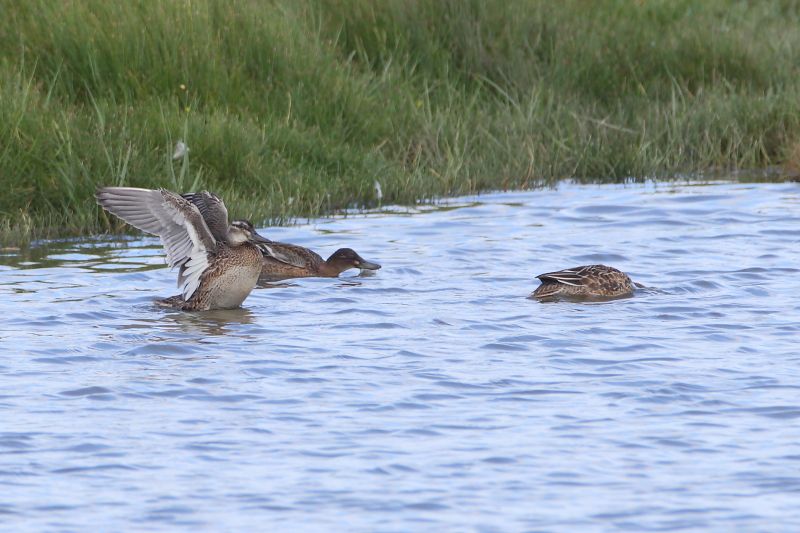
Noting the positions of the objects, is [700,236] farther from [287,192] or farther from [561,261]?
[287,192]

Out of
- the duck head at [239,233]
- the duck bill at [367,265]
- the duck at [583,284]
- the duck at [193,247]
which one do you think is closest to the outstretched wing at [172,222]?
the duck at [193,247]

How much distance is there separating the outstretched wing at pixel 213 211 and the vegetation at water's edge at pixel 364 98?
66.0 inches

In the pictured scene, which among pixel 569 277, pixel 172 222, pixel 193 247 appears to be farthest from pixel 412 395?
pixel 172 222

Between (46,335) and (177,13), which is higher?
(177,13)

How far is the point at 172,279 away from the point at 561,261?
2904mm

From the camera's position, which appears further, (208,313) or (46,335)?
(208,313)

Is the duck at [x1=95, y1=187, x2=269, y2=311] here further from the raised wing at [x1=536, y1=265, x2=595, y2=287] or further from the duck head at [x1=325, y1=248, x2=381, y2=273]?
the raised wing at [x1=536, y1=265, x2=595, y2=287]

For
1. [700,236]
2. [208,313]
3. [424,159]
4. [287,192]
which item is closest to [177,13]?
[287,192]

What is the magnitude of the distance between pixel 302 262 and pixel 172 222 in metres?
1.63

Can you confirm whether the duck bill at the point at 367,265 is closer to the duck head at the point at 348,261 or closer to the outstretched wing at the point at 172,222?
the duck head at the point at 348,261

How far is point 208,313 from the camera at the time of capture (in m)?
9.18

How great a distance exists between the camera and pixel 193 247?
9.11m

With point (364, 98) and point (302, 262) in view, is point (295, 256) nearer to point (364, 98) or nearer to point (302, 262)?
point (302, 262)

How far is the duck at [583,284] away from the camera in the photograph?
Answer: 30.0 feet
